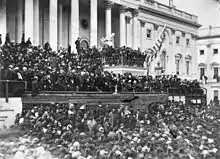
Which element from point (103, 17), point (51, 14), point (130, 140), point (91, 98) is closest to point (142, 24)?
point (103, 17)

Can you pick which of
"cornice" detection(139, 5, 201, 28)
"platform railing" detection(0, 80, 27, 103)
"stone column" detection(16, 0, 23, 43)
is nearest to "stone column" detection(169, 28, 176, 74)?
"cornice" detection(139, 5, 201, 28)

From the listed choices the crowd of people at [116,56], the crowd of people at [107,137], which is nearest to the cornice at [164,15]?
the crowd of people at [116,56]

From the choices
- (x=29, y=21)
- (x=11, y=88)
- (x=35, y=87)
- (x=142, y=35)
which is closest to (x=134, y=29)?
(x=142, y=35)

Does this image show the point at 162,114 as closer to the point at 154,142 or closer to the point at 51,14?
the point at 154,142

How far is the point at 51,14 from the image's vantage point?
108 ft

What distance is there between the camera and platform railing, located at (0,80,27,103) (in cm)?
1608

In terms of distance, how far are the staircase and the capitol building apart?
16295 millimetres

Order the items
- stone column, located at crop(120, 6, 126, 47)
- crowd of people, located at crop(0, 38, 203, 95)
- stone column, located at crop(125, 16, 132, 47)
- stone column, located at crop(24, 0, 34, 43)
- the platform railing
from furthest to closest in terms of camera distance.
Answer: stone column, located at crop(125, 16, 132, 47) → stone column, located at crop(120, 6, 126, 47) → stone column, located at crop(24, 0, 34, 43) → crowd of people, located at crop(0, 38, 203, 95) → the platform railing

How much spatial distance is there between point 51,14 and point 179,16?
102ft

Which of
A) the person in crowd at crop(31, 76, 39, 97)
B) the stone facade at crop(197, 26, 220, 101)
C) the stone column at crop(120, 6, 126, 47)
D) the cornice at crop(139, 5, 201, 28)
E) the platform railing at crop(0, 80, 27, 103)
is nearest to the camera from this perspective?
the platform railing at crop(0, 80, 27, 103)

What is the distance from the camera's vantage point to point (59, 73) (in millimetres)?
20391

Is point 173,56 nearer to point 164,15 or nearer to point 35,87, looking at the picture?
point 164,15

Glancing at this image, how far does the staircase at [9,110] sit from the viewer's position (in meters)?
14.9

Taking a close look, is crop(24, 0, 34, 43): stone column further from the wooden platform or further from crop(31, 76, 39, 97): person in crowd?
crop(31, 76, 39, 97): person in crowd
